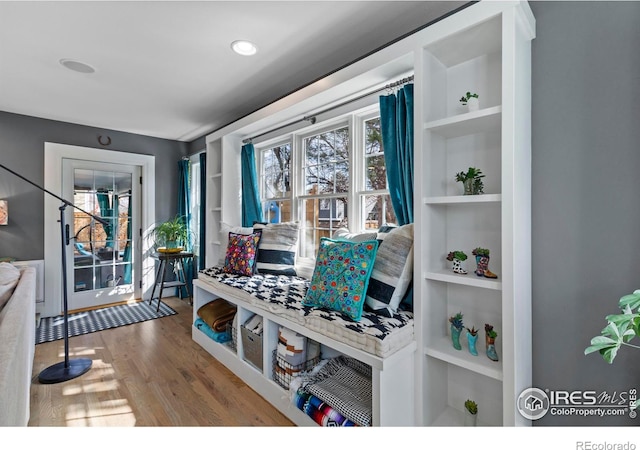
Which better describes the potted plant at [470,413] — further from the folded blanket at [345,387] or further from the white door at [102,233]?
the white door at [102,233]

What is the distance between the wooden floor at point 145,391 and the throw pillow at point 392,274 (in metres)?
0.92

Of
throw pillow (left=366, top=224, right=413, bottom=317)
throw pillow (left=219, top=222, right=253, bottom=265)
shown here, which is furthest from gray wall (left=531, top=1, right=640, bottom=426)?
throw pillow (left=219, top=222, right=253, bottom=265)

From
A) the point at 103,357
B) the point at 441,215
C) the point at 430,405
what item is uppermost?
the point at 441,215

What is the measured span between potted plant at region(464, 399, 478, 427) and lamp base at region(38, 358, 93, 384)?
267 centimetres

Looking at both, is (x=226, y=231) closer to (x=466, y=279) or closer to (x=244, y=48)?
(x=244, y=48)

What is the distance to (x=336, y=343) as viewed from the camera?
163cm

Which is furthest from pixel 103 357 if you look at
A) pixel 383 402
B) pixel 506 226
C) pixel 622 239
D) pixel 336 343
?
pixel 622 239

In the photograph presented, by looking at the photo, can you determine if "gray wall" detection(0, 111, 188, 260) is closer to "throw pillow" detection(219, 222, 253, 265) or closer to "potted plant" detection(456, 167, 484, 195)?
"throw pillow" detection(219, 222, 253, 265)

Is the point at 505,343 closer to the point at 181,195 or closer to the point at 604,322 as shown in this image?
the point at 604,322

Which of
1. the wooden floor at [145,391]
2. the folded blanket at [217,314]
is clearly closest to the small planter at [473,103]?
the wooden floor at [145,391]

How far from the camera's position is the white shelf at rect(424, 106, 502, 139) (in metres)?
1.40

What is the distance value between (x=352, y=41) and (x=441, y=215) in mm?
1288

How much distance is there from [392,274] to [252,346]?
121 centimetres

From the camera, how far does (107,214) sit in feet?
13.7
